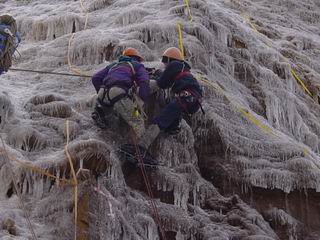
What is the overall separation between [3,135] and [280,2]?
12.5 metres

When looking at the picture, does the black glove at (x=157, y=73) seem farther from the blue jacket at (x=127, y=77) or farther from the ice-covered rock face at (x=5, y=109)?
the ice-covered rock face at (x=5, y=109)

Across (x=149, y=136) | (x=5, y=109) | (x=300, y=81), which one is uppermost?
(x=5, y=109)

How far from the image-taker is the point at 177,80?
7.49 metres

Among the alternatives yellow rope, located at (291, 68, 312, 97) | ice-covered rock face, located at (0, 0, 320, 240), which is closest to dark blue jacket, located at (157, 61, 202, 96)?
ice-covered rock face, located at (0, 0, 320, 240)

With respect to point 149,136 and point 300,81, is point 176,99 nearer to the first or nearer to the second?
point 149,136

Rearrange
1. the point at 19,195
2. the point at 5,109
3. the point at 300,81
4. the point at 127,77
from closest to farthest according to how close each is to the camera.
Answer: the point at 19,195 → the point at 127,77 → the point at 5,109 → the point at 300,81

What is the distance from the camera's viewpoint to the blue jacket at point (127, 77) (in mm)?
7043

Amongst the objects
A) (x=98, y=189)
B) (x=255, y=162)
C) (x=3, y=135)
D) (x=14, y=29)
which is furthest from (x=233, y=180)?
(x=14, y=29)

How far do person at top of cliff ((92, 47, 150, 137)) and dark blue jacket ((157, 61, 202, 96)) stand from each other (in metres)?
0.34

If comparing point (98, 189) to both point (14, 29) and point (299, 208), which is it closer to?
point (14, 29)

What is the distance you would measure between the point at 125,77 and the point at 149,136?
83 cm

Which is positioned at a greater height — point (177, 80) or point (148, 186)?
point (177, 80)

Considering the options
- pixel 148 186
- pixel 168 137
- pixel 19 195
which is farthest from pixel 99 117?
pixel 19 195

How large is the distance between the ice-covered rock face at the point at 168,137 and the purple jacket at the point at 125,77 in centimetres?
49
